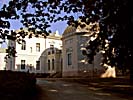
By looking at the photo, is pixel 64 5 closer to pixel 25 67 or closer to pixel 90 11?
pixel 90 11

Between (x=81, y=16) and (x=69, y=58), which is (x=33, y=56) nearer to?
(x=69, y=58)

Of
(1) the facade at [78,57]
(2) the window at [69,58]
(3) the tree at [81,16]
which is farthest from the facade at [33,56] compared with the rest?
(3) the tree at [81,16]

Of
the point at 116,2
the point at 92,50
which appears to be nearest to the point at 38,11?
the point at 116,2

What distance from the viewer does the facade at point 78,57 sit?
144ft

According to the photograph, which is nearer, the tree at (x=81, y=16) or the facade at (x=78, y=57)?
the tree at (x=81, y=16)

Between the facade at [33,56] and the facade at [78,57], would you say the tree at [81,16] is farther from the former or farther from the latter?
the facade at [33,56]

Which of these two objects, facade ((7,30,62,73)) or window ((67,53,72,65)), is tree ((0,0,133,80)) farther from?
facade ((7,30,62,73))

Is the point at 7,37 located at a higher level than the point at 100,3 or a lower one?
lower

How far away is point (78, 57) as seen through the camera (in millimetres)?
44562

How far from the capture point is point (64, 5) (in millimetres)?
13648

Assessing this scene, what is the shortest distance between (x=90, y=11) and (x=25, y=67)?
4776cm

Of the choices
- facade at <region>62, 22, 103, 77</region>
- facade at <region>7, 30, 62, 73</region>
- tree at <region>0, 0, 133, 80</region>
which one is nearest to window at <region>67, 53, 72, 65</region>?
facade at <region>62, 22, 103, 77</region>

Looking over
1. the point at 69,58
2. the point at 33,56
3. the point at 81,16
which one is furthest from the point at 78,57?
the point at 81,16

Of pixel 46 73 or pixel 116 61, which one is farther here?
pixel 46 73
